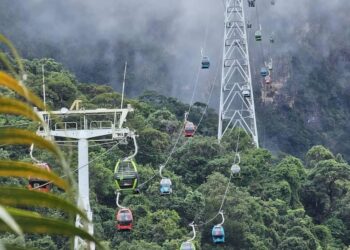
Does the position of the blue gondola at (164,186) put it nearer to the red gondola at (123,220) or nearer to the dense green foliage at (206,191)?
the dense green foliage at (206,191)

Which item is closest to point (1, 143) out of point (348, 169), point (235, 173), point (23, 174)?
point (23, 174)

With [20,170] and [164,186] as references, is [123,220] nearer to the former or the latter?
[164,186]

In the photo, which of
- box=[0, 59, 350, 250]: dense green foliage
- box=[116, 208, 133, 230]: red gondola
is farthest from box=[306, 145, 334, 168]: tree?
box=[116, 208, 133, 230]: red gondola

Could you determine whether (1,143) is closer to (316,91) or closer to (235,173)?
(235,173)

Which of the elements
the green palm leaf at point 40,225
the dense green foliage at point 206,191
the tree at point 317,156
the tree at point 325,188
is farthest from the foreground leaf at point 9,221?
the tree at point 317,156

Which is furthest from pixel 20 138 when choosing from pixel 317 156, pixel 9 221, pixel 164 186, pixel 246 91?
pixel 317 156

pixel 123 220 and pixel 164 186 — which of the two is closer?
pixel 123 220
